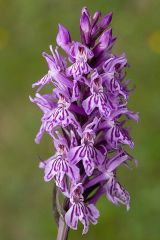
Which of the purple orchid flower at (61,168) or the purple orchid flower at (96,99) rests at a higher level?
the purple orchid flower at (96,99)

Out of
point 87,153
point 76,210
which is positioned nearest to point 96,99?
point 87,153

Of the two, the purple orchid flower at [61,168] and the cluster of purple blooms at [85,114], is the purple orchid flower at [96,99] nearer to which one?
the cluster of purple blooms at [85,114]

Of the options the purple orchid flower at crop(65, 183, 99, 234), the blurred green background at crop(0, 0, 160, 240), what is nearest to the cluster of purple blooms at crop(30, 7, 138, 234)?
the purple orchid flower at crop(65, 183, 99, 234)

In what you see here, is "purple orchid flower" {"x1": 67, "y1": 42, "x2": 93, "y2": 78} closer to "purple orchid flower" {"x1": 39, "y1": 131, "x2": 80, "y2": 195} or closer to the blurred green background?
"purple orchid flower" {"x1": 39, "y1": 131, "x2": 80, "y2": 195}

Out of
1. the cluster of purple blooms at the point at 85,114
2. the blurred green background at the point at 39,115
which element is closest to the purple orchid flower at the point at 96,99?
the cluster of purple blooms at the point at 85,114

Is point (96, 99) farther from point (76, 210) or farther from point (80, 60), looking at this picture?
point (76, 210)
